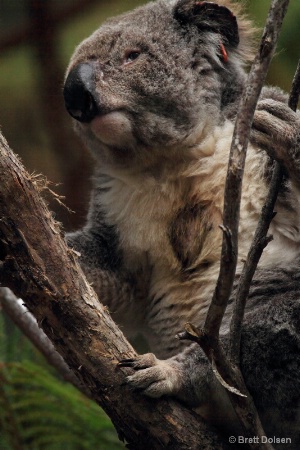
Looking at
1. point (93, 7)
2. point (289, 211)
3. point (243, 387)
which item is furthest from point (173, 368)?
point (93, 7)

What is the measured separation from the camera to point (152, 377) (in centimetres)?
266

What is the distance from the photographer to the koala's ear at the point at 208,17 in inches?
→ 144

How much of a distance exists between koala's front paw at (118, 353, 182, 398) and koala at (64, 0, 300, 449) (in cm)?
38

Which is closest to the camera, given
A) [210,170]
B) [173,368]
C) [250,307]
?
[173,368]

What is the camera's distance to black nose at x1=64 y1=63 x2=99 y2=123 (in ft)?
10.8

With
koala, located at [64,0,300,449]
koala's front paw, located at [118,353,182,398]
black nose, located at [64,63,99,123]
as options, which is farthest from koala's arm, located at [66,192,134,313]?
koala's front paw, located at [118,353,182,398]

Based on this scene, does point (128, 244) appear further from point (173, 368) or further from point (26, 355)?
point (26, 355)

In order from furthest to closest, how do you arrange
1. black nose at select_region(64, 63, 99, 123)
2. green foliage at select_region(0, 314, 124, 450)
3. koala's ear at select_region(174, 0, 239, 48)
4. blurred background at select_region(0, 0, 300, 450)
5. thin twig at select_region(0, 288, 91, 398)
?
blurred background at select_region(0, 0, 300, 450), thin twig at select_region(0, 288, 91, 398), green foliage at select_region(0, 314, 124, 450), koala's ear at select_region(174, 0, 239, 48), black nose at select_region(64, 63, 99, 123)

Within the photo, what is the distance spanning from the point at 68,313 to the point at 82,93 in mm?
1096

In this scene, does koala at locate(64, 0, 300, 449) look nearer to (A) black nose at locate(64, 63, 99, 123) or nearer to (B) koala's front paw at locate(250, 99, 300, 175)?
(A) black nose at locate(64, 63, 99, 123)

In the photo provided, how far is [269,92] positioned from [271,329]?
3.74 ft

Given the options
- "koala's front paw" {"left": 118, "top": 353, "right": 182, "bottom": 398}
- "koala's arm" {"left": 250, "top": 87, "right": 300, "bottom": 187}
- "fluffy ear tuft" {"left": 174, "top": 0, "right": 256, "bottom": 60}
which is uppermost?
"fluffy ear tuft" {"left": 174, "top": 0, "right": 256, "bottom": 60}

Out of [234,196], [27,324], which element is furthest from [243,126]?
[27,324]

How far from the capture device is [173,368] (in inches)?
111
